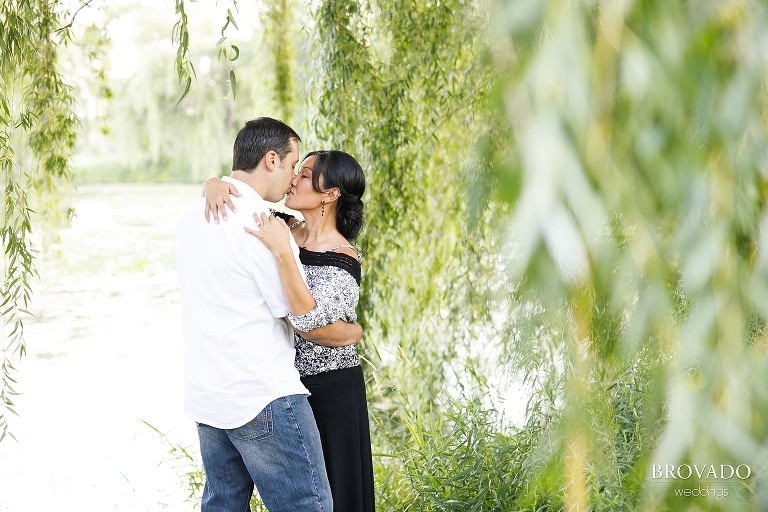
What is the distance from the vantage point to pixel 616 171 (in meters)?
0.65

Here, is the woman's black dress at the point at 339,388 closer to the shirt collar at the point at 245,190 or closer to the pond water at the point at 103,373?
the shirt collar at the point at 245,190

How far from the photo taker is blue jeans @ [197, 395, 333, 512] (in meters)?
1.49

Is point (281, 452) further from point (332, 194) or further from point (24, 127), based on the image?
point (24, 127)

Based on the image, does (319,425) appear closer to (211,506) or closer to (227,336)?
(211,506)

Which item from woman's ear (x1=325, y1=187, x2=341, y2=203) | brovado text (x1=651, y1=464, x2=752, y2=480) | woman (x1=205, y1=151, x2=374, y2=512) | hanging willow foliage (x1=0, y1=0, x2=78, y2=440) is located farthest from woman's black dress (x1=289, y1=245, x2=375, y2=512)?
brovado text (x1=651, y1=464, x2=752, y2=480)

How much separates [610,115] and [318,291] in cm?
108

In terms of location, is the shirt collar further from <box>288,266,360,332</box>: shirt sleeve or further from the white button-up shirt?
<box>288,266,360,332</box>: shirt sleeve

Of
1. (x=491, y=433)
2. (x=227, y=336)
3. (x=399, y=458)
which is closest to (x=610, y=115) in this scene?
(x=227, y=336)

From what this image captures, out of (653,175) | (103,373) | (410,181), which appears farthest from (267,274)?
(103,373)

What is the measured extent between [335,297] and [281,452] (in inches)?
13.1

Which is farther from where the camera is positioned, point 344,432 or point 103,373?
point 103,373

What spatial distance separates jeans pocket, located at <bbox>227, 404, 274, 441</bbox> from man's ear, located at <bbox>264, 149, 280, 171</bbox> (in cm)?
45

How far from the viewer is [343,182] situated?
184 centimetres

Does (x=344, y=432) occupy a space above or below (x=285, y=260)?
below
